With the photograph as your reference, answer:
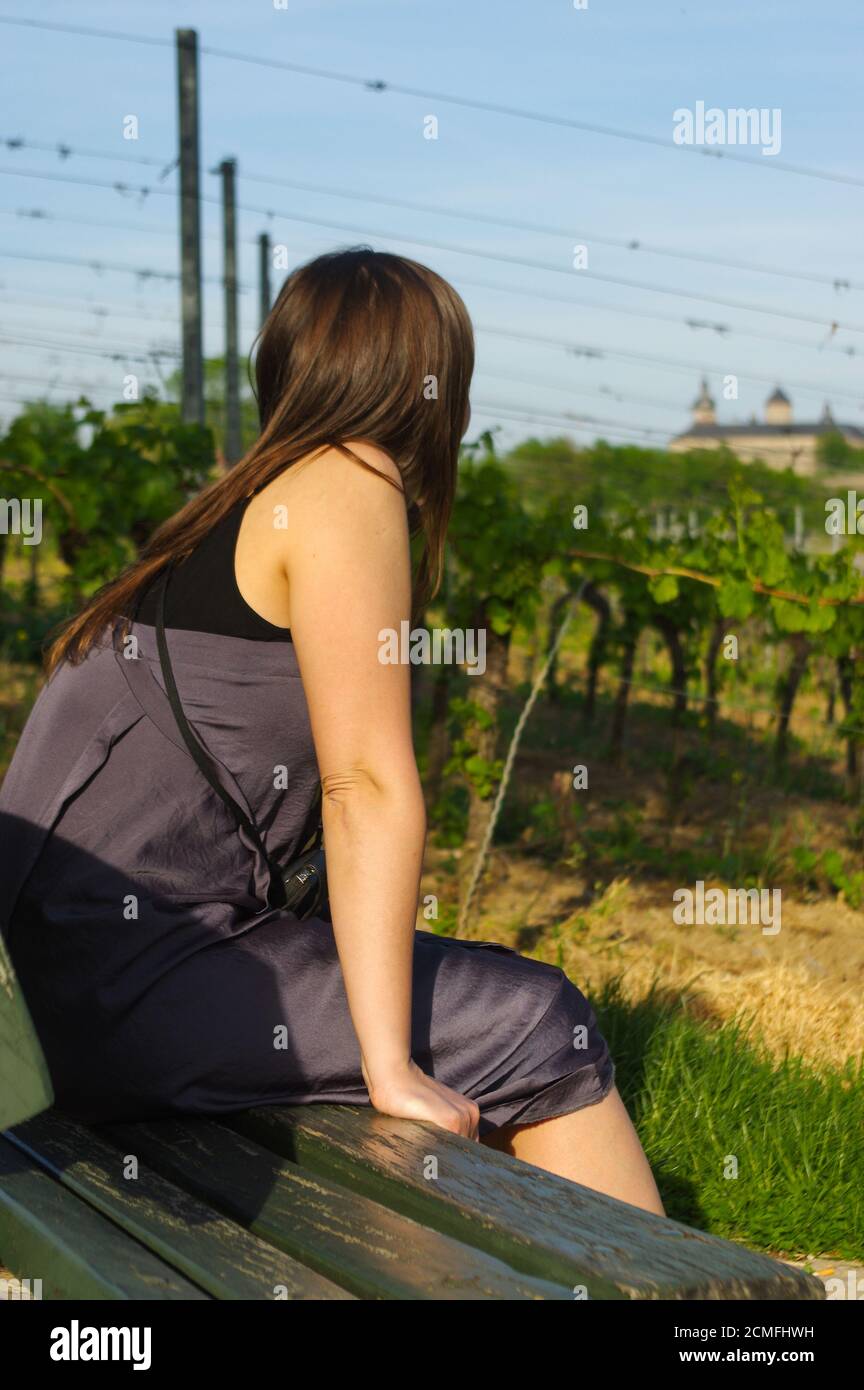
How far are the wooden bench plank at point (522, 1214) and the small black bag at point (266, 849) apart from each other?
0.95 feet

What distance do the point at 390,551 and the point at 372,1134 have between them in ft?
2.14

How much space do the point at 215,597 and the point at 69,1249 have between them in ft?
2.64

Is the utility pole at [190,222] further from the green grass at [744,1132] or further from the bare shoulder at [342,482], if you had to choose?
the bare shoulder at [342,482]

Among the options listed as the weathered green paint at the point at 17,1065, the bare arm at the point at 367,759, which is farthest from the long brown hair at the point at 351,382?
the weathered green paint at the point at 17,1065

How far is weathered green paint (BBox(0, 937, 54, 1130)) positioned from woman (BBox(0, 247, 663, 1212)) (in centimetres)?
50

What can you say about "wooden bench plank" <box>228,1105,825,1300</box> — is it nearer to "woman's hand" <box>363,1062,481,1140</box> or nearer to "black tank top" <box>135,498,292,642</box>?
"woman's hand" <box>363,1062,481,1140</box>

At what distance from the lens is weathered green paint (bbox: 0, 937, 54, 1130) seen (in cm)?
128

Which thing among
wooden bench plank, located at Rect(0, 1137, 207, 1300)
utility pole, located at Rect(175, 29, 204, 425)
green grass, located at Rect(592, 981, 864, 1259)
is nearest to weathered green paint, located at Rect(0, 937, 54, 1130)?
wooden bench plank, located at Rect(0, 1137, 207, 1300)

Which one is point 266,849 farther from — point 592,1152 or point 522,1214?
point 522,1214

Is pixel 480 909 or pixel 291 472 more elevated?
pixel 291 472

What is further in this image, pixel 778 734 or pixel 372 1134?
pixel 778 734
